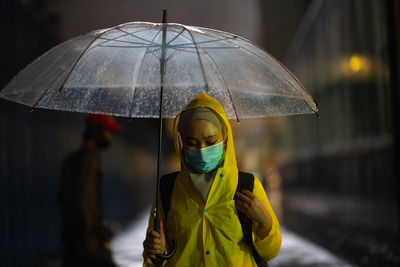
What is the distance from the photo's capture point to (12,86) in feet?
11.1

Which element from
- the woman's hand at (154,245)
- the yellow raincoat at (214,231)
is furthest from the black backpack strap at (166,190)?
the woman's hand at (154,245)

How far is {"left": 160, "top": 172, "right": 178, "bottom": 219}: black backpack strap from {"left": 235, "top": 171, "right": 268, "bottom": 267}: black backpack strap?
0.34 meters

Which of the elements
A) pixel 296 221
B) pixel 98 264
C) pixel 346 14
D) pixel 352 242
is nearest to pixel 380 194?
pixel 352 242

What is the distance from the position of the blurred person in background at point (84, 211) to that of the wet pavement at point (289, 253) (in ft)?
10.3

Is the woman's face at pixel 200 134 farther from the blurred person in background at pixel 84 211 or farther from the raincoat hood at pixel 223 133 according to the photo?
the blurred person in background at pixel 84 211

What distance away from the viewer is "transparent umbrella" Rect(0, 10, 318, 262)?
3.34 m

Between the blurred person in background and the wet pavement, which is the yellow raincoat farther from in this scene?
the wet pavement

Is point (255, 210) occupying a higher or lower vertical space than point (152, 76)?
lower

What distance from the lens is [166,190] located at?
3.00 m

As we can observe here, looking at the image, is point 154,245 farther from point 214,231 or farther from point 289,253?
point 289,253

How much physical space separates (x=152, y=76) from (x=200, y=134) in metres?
0.58

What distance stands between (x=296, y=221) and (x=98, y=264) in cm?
1180

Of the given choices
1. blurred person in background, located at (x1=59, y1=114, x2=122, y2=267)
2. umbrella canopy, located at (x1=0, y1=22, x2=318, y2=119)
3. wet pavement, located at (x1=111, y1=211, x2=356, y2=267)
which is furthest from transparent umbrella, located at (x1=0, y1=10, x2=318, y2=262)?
wet pavement, located at (x1=111, y1=211, x2=356, y2=267)

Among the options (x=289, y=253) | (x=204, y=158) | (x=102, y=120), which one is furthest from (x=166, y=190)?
(x=289, y=253)
